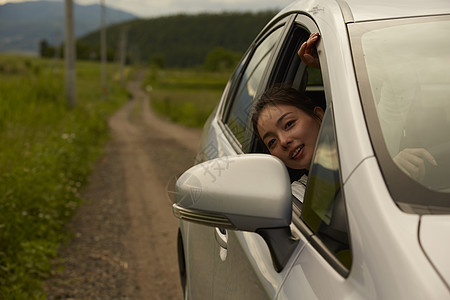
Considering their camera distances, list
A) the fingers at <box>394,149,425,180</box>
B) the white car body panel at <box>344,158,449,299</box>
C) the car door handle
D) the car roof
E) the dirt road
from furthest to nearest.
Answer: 1. the dirt road
2. the car door handle
3. the car roof
4. the fingers at <box>394,149,425,180</box>
5. the white car body panel at <box>344,158,449,299</box>

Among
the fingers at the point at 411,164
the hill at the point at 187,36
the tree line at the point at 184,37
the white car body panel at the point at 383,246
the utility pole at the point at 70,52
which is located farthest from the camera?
the hill at the point at 187,36

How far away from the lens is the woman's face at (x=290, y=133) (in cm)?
197

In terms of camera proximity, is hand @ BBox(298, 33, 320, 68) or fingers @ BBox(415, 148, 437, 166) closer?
fingers @ BBox(415, 148, 437, 166)

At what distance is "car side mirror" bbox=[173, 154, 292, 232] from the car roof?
575 millimetres

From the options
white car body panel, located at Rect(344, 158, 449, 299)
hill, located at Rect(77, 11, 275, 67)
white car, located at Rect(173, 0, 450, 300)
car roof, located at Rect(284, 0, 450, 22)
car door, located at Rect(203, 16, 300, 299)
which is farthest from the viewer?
hill, located at Rect(77, 11, 275, 67)

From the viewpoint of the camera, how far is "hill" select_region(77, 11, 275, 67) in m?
167

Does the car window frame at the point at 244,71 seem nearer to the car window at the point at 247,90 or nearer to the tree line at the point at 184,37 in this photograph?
the car window at the point at 247,90

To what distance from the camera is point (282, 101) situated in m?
2.05

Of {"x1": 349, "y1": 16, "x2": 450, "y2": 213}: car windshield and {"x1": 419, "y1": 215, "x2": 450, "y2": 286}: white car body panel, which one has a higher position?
{"x1": 349, "y1": 16, "x2": 450, "y2": 213}: car windshield

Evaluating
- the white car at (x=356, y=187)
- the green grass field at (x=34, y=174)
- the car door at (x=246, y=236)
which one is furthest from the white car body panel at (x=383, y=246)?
the green grass field at (x=34, y=174)

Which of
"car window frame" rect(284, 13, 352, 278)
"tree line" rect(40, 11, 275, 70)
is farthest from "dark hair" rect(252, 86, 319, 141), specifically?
"tree line" rect(40, 11, 275, 70)

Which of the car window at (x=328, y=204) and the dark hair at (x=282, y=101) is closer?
the car window at (x=328, y=204)

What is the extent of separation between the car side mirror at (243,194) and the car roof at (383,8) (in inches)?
22.6

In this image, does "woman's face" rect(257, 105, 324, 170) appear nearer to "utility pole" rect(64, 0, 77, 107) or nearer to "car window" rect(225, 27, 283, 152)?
"car window" rect(225, 27, 283, 152)
